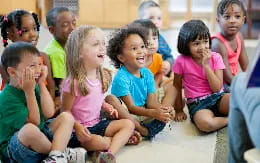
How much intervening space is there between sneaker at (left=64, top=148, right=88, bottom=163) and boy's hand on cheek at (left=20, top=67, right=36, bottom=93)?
0.80ft

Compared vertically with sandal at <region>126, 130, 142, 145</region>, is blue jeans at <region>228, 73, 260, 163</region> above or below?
above

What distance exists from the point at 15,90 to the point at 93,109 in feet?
1.03

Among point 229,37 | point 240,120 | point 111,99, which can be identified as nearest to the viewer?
point 240,120

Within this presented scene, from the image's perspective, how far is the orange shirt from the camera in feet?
7.18

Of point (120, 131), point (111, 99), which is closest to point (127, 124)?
point (120, 131)

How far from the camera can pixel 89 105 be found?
172cm

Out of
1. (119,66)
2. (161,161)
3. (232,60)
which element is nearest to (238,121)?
(161,161)

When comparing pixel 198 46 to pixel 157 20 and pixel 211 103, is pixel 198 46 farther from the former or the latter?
pixel 157 20

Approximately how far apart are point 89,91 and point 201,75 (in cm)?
51

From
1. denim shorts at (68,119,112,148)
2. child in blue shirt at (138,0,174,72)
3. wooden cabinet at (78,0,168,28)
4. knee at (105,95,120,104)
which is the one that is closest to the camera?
denim shorts at (68,119,112,148)

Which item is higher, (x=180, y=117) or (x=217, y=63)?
(x=217, y=63)

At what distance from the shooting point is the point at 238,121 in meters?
1.12

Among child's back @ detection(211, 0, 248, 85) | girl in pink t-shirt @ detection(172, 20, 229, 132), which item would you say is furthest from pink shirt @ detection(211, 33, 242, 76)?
girl in pink t-shirt @ detection(172, 20, 229, 132)

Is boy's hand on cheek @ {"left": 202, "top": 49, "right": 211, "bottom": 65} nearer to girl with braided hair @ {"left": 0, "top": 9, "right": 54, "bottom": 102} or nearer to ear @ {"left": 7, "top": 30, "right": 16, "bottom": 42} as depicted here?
girl with braided hair @ {"left": 0, "top": 9, "right": 54, "bottom": 102}
